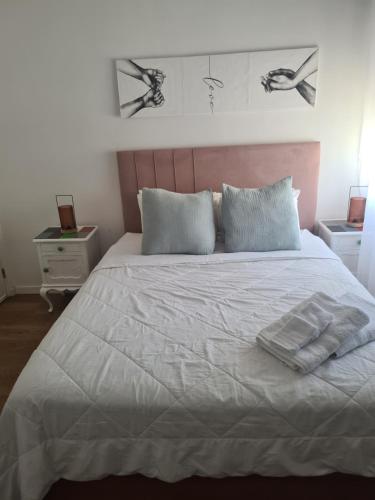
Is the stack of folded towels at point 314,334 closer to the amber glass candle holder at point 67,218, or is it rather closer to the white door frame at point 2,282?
the amber glass candle holder at point 67,218

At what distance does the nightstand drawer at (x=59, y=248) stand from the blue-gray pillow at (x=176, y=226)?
61 centimetres

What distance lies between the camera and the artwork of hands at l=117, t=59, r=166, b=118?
2.62m

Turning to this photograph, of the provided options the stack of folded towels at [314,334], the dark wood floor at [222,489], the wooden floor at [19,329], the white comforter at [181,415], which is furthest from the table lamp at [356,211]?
the wooden floor at [19,329]

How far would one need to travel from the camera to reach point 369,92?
2.51 metres

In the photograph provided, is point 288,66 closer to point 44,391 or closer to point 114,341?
point 114,341

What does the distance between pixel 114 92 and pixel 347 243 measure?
202 cm

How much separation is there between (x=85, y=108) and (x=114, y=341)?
1.96m

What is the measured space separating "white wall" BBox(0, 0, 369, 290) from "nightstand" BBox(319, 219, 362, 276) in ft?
1.06

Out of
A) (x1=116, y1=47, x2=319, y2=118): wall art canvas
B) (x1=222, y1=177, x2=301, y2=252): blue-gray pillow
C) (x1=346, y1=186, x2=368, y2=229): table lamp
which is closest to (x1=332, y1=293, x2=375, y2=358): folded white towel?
(x1=222, y1=177, x2=301, y2=252): blue-gray pillow

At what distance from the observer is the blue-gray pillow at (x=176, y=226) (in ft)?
7.79

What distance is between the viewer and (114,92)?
2.71 meters

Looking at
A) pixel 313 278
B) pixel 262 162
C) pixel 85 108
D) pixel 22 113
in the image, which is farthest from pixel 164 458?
pixel 22 113

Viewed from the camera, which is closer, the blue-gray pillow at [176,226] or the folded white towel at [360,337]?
the folded white towel at [360,337]

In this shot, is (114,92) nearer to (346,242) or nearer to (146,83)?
(146,83)
